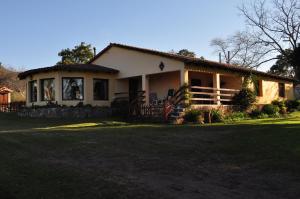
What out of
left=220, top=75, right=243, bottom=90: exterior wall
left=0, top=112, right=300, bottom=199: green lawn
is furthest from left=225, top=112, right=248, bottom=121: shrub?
left=0, top=112, right=300, bottom=199: green lawn

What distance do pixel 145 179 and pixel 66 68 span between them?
1828 cm

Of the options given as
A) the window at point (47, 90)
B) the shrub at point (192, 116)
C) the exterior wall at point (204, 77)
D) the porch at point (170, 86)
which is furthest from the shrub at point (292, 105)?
the window at point (47, 90)

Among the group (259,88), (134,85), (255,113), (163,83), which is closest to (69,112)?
(134,85)

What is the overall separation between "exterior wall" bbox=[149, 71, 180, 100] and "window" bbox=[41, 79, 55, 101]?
675 cm

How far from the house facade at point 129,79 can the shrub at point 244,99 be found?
58 centimetres

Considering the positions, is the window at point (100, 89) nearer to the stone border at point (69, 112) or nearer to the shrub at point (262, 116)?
the stone border at point (69, 112)

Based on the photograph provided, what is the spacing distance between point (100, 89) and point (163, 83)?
4267mm

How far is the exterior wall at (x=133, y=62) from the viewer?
23.7 meters

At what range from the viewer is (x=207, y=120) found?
2144 centimetres

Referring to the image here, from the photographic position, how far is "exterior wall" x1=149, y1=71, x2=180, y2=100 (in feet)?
86.5

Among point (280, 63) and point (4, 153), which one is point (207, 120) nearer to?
point (4, 153)

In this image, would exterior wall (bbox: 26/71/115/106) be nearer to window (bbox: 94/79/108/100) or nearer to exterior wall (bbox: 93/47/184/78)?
window (bbox: 94/79/108/100)

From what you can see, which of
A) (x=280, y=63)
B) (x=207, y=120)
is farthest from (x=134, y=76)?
(x=280, y=63)

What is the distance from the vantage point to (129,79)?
28188mm
